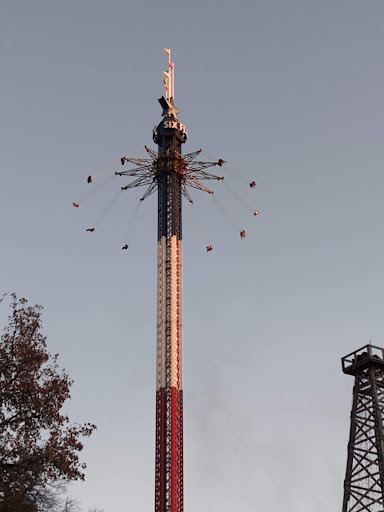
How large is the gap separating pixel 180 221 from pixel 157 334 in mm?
19217

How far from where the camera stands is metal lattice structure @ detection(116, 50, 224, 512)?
103312 mm

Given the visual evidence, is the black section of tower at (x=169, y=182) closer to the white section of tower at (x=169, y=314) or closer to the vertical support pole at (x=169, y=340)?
the vertical support pole at (x=169, y=340)

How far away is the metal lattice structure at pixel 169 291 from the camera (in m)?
103

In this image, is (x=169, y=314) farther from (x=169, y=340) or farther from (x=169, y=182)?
(x=169, y=182)

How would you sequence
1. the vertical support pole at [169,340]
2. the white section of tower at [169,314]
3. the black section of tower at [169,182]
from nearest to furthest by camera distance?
1. the vertical support pole at [169,340]
2. the white section of tower at [169,314]
3. the black section of tower at [169,182]

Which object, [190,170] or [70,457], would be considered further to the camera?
[190,170]

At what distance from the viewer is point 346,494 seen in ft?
224

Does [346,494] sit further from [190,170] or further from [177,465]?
[190,170]

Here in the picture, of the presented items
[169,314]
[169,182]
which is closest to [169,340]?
[169,314]

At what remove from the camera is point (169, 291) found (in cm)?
11588

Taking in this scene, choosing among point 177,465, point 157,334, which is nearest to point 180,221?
point 157,334

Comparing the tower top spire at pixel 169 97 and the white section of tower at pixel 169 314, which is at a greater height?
the tower top spire at pixel 169 97

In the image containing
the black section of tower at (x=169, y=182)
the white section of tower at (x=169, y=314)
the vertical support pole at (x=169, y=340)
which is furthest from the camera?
the black section of tower at (x=169, y=182)

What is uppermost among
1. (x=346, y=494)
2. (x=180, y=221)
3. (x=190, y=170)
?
(x=190, y=170)
